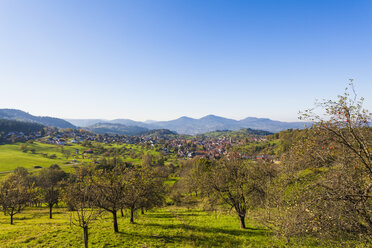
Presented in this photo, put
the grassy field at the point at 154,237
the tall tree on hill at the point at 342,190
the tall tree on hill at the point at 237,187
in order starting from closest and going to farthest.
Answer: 1. the tall tree on hill at the point at 342,190
2. the grassy field at the point at 154,237
3. the tall tree on hill at the point at 237,187

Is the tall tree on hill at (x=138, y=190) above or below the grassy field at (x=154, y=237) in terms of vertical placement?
above

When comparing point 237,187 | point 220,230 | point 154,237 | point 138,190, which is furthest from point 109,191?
point 237,187

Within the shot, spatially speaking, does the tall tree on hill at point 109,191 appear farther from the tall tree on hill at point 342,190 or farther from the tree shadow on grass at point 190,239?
the tall tree on hill at point 342,190

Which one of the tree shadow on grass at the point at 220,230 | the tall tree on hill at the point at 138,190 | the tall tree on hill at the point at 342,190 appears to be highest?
the tall tree on hill at the point at 342,190

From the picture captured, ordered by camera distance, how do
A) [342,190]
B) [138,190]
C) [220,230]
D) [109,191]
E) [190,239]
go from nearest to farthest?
[342,190] < [190,239] < [109,191] < [220,230] < [138,190]

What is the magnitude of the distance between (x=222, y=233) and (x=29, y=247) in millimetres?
21286

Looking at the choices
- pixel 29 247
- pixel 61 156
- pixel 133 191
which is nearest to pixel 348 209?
→ pixel 133 191

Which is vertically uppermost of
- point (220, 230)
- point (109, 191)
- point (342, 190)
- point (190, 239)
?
point (342, 190)

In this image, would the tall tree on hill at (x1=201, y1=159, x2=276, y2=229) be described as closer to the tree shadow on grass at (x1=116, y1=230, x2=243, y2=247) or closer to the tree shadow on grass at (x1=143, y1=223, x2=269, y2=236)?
the tree shadow on grass at (x1=143, y1=223, x2=269, y2=236)

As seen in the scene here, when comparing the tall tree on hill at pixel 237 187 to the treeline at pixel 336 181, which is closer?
the treeline at pixel 336 181

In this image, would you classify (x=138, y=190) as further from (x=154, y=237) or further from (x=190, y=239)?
(x=190, y=239)

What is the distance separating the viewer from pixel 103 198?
20.0 m

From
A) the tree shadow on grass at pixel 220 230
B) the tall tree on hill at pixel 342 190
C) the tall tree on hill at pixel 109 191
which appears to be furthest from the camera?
the tall tree on hill at pixel 109 191

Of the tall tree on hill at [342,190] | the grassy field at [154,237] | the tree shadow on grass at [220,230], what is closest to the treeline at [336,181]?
the tall tree on hill at [342,190]
